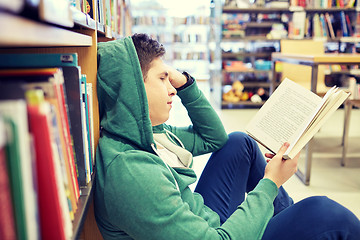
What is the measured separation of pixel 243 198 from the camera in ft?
4.16

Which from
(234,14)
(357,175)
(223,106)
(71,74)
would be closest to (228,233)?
(71,74)

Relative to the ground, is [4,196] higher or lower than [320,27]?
lower

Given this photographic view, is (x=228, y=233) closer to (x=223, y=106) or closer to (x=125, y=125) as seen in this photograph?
(x=125, y=125)

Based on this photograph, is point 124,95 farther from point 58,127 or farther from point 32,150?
point 32,150

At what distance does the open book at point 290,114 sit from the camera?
3.39ft

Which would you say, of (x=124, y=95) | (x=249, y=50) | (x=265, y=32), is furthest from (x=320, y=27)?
(x=124, y=95)

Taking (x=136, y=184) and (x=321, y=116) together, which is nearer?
(x=136, y=184)

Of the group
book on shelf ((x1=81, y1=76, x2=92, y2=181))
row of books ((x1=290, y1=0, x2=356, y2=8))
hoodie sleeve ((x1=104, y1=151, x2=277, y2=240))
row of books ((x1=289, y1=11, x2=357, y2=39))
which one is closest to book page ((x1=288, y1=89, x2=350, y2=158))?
hoodie sleeve ((x1=104, y1=151, x2=277, y2=240))

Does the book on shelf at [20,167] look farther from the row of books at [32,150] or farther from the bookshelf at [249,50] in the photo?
the bookshelf at [249,50]

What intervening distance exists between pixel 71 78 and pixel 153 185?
0.28 metres

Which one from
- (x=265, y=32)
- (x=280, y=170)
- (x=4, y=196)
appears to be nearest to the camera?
(x=4, y=196)

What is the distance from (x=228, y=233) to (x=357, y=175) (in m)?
1.83

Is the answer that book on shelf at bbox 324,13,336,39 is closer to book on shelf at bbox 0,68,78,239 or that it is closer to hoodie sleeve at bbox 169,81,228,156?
hoodie sleeve at bbox 169,81,228,156

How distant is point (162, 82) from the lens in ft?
3.28
